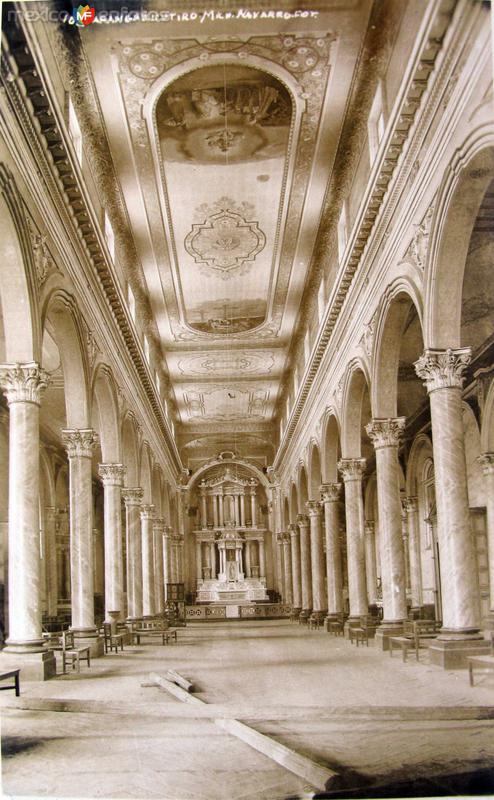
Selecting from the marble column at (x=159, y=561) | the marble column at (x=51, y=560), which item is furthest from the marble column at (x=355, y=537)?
the marble column at (x=51, y=560)

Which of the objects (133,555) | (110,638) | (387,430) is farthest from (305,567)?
(387,430)

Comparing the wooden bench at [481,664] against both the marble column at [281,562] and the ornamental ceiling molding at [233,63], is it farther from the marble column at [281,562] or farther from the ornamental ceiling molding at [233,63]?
the marble column at [281,562]

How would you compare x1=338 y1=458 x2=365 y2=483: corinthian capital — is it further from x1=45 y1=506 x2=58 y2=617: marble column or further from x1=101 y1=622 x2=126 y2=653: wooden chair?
x1=45 y1=506 x2=58 y2=617: marble column

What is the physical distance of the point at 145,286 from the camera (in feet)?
79.6

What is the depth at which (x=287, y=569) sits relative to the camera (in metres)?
40.0

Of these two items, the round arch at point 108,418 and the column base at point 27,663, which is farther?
the round arch at point 108,418

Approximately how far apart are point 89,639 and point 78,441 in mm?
3994

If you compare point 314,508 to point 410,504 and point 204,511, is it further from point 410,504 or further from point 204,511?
point 204,511

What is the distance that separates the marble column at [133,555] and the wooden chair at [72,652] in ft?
30.3

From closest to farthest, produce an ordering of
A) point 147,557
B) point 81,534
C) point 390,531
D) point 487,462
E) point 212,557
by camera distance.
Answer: point 390,531 < point 81,534 < point 487,462 < point 147,557 < point 212,557

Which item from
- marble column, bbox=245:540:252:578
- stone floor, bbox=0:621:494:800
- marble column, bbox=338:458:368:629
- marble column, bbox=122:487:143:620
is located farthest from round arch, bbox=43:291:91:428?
marble column, bbox=245:540:252:578

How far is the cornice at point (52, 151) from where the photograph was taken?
11.1 meters

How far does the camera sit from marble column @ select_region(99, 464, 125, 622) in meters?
21.6

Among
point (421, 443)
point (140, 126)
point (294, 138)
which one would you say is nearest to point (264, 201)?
point (294, 138)
